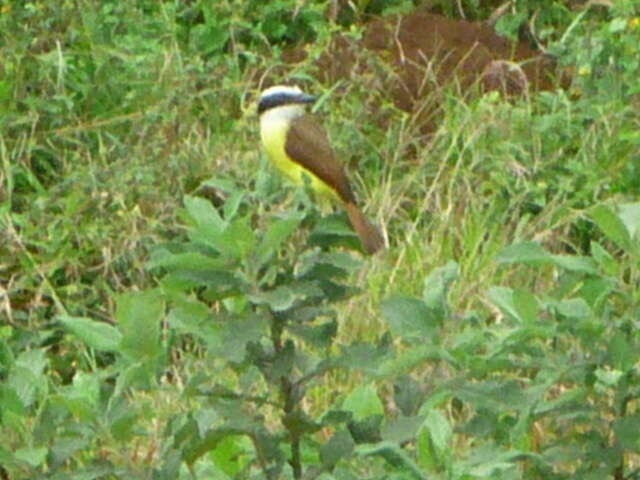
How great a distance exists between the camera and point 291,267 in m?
3.23

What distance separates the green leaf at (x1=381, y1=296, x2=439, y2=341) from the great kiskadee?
2.64m

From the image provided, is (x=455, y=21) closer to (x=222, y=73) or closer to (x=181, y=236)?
(x=222, y=73)

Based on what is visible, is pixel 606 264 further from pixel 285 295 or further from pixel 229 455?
pixel 229 455

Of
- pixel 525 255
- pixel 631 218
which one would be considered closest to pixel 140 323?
pixel 525 255

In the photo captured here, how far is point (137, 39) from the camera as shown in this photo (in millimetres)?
7516

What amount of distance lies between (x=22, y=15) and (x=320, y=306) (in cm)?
435

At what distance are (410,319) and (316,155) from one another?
9.97 feet

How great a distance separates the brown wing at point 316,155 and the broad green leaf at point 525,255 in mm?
2798

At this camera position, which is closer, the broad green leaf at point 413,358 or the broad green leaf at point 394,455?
the broad green leaf at point 394,455

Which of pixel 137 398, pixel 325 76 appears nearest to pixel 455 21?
pixel 325 76

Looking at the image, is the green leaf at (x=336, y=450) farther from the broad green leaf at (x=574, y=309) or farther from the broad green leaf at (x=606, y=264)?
the broad green leaf at (x=606, y=264)

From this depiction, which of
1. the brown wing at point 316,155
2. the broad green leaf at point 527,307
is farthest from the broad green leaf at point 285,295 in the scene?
the brown wing at point 316,155

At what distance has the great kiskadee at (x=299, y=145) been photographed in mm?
6234

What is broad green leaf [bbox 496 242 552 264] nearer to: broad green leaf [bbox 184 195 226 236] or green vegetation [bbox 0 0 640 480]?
green vegetation [bbox 0 0 640 480]
